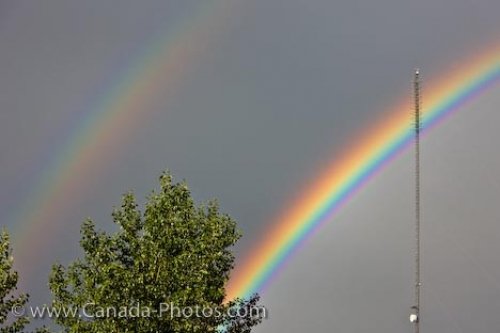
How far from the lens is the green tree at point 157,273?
3541 centimetres

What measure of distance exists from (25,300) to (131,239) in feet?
17.6

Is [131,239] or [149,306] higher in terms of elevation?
[131,239]

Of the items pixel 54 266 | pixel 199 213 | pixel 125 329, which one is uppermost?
pixel 199 213

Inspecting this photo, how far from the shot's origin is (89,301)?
35969 mm

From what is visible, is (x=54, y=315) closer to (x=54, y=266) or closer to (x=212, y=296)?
(x=54, y=266)

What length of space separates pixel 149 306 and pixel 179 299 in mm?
1344

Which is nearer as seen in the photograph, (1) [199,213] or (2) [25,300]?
(2) [25,300]

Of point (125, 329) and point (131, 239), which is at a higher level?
point (131, 239)

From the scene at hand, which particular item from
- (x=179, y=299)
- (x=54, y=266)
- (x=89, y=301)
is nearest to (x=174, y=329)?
(x=179, y=299)

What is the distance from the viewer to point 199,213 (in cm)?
3891

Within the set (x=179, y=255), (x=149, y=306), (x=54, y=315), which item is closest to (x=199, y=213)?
(x=179, y=255)

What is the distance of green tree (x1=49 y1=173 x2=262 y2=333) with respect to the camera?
35.4 meters

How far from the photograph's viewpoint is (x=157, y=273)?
35906 mm

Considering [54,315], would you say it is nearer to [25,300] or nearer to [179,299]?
[25,300]
